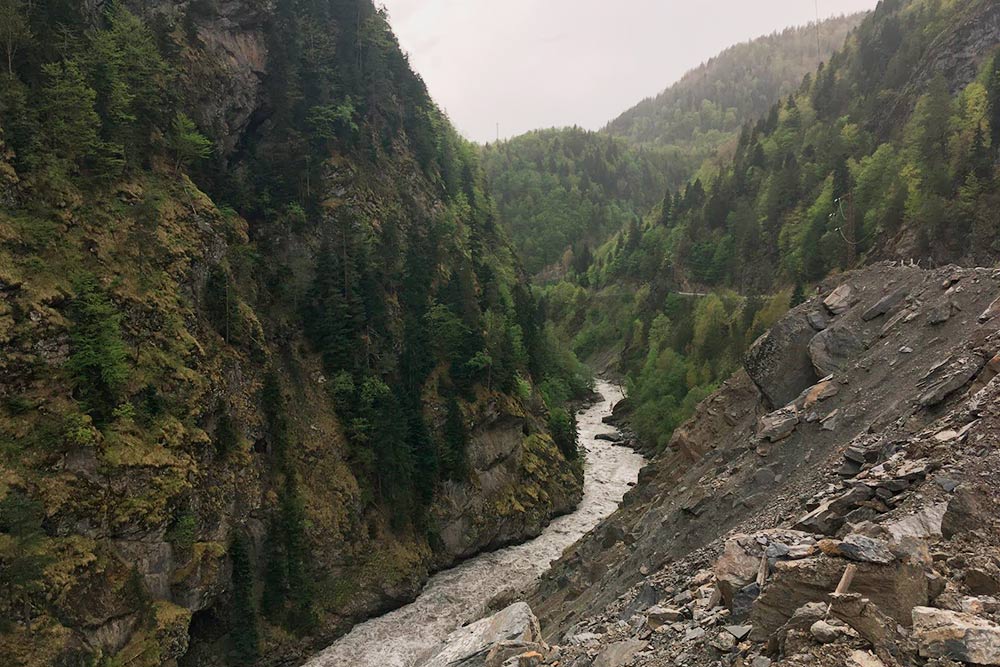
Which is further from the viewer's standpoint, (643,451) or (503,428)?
(643,451)

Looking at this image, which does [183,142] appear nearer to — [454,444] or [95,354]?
[95,354]

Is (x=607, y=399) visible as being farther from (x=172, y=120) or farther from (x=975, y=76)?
(x=172, y=120)

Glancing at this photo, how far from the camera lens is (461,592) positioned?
129 ft

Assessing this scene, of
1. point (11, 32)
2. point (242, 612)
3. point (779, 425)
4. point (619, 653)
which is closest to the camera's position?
point (619, 653)

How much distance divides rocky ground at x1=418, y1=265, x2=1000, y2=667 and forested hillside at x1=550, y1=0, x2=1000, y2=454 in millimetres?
36027

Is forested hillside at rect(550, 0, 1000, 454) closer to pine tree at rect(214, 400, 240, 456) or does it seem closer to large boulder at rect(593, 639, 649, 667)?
pine tree at rect(214, 400, 240, 456)

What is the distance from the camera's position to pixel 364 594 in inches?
1439

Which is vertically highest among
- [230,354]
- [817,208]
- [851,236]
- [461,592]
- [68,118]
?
[68,118]

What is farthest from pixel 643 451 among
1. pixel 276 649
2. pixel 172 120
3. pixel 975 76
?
pixel 975 76

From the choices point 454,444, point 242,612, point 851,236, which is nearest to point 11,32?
point 242,612

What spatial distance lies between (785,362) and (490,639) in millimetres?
22153

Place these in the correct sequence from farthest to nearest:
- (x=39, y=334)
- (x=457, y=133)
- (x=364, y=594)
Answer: (x=457, y=133) → (x=364, y=594) → (x=39, y=334)

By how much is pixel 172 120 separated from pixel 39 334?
17.1m

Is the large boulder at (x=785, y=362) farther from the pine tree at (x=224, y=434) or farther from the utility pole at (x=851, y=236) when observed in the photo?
the utility pole at (x=851, y=236)
